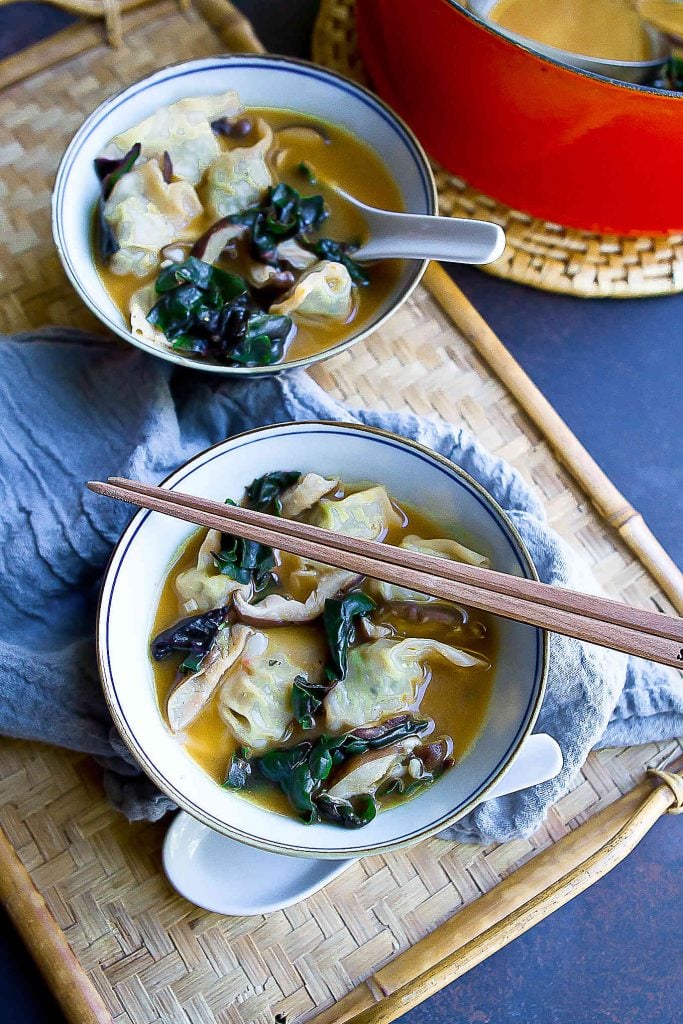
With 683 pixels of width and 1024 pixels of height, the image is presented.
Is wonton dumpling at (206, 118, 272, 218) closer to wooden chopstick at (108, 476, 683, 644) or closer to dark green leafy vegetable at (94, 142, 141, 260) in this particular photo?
dark green leafy vegetable at (94, 142, 141, 260)

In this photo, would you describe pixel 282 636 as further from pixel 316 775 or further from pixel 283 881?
pixel 283 881

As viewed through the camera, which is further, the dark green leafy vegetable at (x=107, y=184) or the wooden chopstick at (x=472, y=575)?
the dark green leafy vegetable at (x=107, y=184)

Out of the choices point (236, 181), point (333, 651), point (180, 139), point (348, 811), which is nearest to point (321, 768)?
point (348, 811)

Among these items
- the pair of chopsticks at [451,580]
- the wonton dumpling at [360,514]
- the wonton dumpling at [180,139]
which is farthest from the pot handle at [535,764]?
the wonton dumpling at [180,139]

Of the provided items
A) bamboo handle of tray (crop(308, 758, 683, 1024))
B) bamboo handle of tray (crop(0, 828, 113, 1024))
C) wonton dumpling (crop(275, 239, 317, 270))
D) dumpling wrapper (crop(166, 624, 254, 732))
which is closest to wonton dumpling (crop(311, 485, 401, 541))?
dumpling wrapper (crop(166, 624, 254, 732))

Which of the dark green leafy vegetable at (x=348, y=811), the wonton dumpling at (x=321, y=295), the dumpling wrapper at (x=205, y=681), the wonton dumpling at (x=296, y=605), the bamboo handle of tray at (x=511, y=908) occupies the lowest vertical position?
the bamboo handle of tray at (x=511, y=908)

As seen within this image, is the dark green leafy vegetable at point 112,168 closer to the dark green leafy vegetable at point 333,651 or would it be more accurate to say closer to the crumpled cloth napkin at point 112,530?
the crumpled cloth napkin at point 112,530
